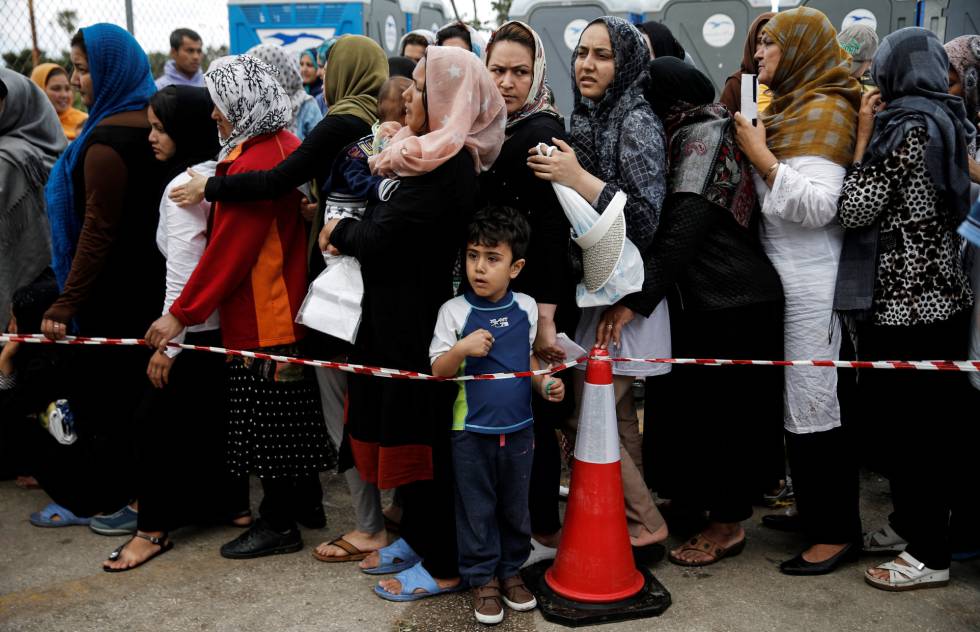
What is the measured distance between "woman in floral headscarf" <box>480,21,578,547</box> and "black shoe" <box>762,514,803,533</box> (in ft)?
3.98

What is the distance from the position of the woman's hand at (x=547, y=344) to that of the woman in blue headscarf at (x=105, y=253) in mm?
1790

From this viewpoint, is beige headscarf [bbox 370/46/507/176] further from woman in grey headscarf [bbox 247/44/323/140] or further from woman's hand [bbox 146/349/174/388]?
woman in grey headscarf [bbox 247/44/323/140]

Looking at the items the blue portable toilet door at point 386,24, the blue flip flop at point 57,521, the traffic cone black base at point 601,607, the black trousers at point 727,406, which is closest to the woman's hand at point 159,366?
the blue flip flop at point 57,521

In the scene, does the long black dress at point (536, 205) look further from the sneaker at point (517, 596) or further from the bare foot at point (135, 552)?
the bare foot at point (135, 552)

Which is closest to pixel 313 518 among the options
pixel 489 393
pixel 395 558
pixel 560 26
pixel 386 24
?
Result: pixel 395 558

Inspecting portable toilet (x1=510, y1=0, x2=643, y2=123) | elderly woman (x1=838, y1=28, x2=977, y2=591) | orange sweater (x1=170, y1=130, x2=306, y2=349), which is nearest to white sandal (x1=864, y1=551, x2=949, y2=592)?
elderly woman (x1=838, y1=28, x2=977, y2=591)

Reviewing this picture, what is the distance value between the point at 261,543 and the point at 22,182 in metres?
2.15

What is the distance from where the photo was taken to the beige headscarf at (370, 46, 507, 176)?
111 inches

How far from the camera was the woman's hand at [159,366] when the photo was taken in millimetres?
3461

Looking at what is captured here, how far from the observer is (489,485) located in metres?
2.99

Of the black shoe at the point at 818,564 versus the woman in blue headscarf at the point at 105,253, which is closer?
the black shoe at the point at 818,564

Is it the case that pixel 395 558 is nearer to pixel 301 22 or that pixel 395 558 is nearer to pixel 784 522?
pixel 784 522

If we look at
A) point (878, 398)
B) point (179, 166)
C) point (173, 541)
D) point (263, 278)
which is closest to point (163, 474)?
point (173, 541)

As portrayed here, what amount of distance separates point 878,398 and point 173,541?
3.00 meters
